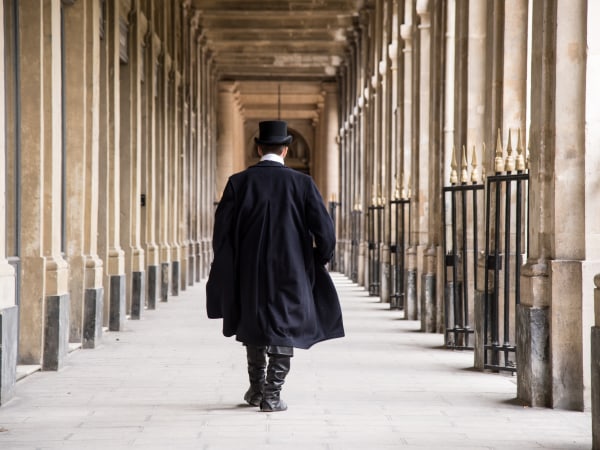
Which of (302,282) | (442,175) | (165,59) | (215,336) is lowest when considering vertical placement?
(215,336)

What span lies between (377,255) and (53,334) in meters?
12.8

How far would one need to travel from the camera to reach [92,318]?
1131cm

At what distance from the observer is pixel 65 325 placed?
9.59 metres

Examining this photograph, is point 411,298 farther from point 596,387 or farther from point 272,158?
point 596,387

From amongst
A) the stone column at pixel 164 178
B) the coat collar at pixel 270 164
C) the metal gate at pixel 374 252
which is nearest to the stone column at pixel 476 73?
the coat collar at pixel 270 164

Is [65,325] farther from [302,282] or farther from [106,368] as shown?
[302,282]

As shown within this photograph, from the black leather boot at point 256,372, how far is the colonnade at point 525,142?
1.84 metres

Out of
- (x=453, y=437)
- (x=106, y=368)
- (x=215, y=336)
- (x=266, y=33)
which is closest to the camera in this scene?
(x=453, y=437)

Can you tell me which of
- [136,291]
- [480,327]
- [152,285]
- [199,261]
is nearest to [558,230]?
[480,327]

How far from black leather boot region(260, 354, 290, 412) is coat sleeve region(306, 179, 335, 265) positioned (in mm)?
736

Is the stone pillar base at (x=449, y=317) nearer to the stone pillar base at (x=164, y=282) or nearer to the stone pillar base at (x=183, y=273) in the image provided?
the stone pillar base at (x=164, y=282)

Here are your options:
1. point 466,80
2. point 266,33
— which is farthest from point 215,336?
point 266,33

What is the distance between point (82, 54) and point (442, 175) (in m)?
4.72

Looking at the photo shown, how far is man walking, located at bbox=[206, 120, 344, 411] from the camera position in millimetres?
6887
